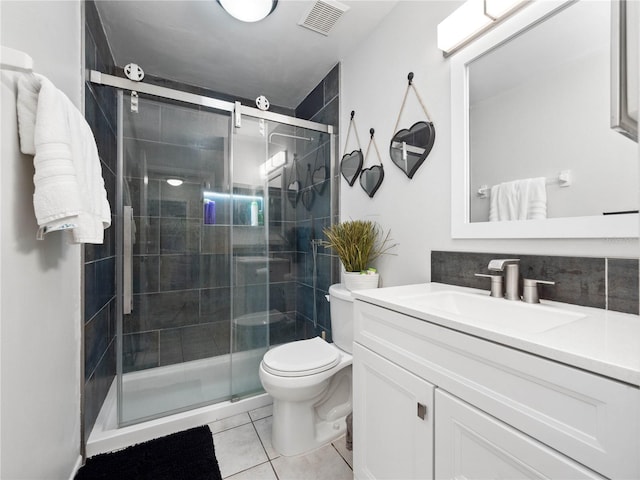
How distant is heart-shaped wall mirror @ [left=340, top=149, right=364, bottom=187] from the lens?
1.89 metres

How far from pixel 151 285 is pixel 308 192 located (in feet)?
4.16

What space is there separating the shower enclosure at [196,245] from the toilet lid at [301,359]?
46cm

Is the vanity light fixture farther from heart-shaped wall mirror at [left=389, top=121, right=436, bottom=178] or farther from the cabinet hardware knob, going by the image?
the cabinet hardware knob

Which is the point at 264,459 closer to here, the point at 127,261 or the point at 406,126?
the point at 127,261

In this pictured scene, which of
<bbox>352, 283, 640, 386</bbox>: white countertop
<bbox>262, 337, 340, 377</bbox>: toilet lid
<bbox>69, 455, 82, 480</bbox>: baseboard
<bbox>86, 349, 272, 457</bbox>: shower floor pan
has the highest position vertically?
<bbox>352, 283, 640, 386</bbox>: white countertop

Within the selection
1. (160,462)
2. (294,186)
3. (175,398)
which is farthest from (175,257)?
(160,462)

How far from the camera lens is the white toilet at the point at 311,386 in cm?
137

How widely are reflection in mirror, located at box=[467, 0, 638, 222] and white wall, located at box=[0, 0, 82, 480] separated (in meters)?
1.57

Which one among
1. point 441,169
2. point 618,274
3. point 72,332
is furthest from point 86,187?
point 618,274

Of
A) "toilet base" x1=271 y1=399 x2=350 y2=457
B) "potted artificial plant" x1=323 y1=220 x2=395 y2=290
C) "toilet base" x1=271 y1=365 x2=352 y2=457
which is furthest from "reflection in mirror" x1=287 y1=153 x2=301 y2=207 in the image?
"toilet base" x1=271 y1=399 x2=350 y2=457

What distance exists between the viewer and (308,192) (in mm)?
2232

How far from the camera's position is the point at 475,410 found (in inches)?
26.4

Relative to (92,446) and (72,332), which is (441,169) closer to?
(72,332)

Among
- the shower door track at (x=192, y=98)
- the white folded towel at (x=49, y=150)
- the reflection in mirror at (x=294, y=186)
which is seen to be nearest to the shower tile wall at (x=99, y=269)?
the shower door track at (x=192, y=98)
